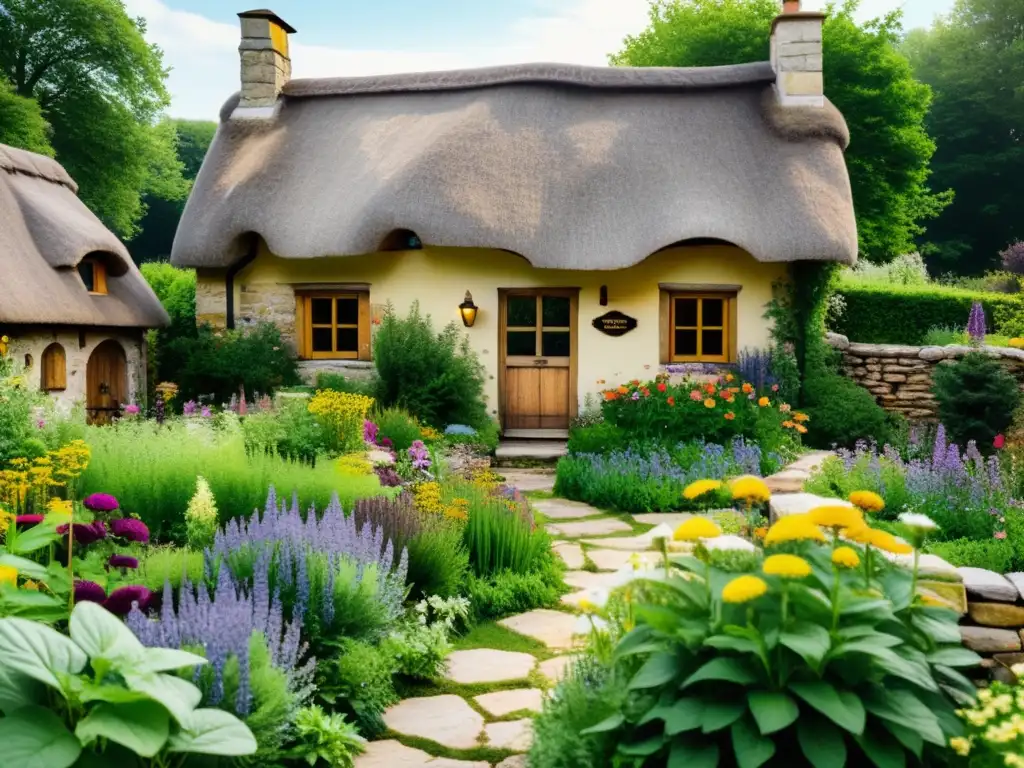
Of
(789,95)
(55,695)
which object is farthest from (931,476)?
(789,95)

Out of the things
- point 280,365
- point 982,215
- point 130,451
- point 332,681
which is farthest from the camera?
point 982,215

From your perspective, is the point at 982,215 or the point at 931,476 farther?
the point at 982,215

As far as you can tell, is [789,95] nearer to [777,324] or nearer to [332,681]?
[777,324]

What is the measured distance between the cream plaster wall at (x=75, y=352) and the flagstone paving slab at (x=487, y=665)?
647 centimetres

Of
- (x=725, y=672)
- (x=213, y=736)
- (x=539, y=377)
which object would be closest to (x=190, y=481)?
(x=213, y=736)

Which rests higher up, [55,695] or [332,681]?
[55,695]

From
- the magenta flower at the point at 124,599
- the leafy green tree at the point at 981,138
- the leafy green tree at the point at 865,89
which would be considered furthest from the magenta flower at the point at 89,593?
the leafy green tree at the point at 981,138

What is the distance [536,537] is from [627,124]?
757cm

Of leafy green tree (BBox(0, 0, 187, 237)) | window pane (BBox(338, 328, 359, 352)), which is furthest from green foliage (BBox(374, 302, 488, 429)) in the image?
leafy green tree (BBox(0, 0, 187, 237))

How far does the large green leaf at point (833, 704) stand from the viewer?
7.08ft

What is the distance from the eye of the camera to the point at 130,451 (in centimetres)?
582

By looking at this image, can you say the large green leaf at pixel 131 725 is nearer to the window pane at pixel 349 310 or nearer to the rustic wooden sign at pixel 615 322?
the rustic wooden sign at pixel 615 322

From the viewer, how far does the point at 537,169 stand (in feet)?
35.4

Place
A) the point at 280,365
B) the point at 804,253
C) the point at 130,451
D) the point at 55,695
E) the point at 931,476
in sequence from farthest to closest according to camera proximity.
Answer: the point at 280,365 < the point at 804,253 < the point at 130,451 < the point at 931,476 < the point at 55,695
